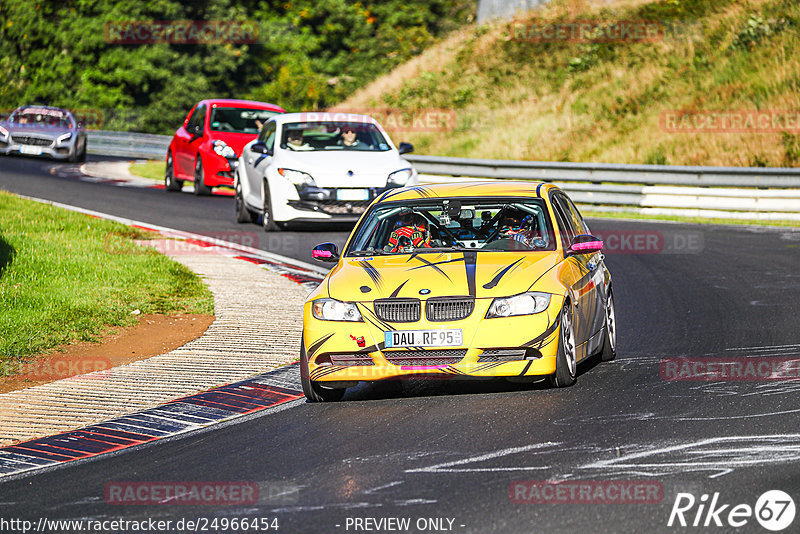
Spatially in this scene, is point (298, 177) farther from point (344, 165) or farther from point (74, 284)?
point (74, 284)

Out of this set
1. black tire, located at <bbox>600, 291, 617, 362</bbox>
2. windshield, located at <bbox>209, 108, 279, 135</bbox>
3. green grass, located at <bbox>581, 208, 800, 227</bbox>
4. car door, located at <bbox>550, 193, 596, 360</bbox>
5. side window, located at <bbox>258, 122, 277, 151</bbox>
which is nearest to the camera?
car door, located at <bbox>550, 193, 596, 360</bbox>

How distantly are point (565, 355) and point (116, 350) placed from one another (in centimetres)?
442

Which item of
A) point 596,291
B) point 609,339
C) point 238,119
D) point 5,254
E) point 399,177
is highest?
point 238,119

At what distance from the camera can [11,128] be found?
33.5 m

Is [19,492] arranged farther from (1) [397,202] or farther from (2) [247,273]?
(2) [247,273]


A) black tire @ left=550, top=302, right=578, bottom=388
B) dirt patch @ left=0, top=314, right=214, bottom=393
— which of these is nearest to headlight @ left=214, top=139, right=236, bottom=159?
dirt patch @ left=0, top=314, right=214, bottom=393

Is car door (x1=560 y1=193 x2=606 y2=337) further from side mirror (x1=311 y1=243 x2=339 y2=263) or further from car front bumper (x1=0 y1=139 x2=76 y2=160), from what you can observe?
car front bumper (x1=0 y1=139 x2=76 y2=160)

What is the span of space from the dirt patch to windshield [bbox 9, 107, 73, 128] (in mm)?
22715

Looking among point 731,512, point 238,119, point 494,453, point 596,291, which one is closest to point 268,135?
point 238,119

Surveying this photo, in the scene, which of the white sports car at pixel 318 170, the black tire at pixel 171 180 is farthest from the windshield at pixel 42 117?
the white sports car at pixel 318 170

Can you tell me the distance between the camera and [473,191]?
994 centimetres

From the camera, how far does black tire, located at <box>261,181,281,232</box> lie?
18734mm

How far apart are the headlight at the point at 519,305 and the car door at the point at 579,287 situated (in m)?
0.41

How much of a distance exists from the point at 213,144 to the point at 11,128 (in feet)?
39.9
